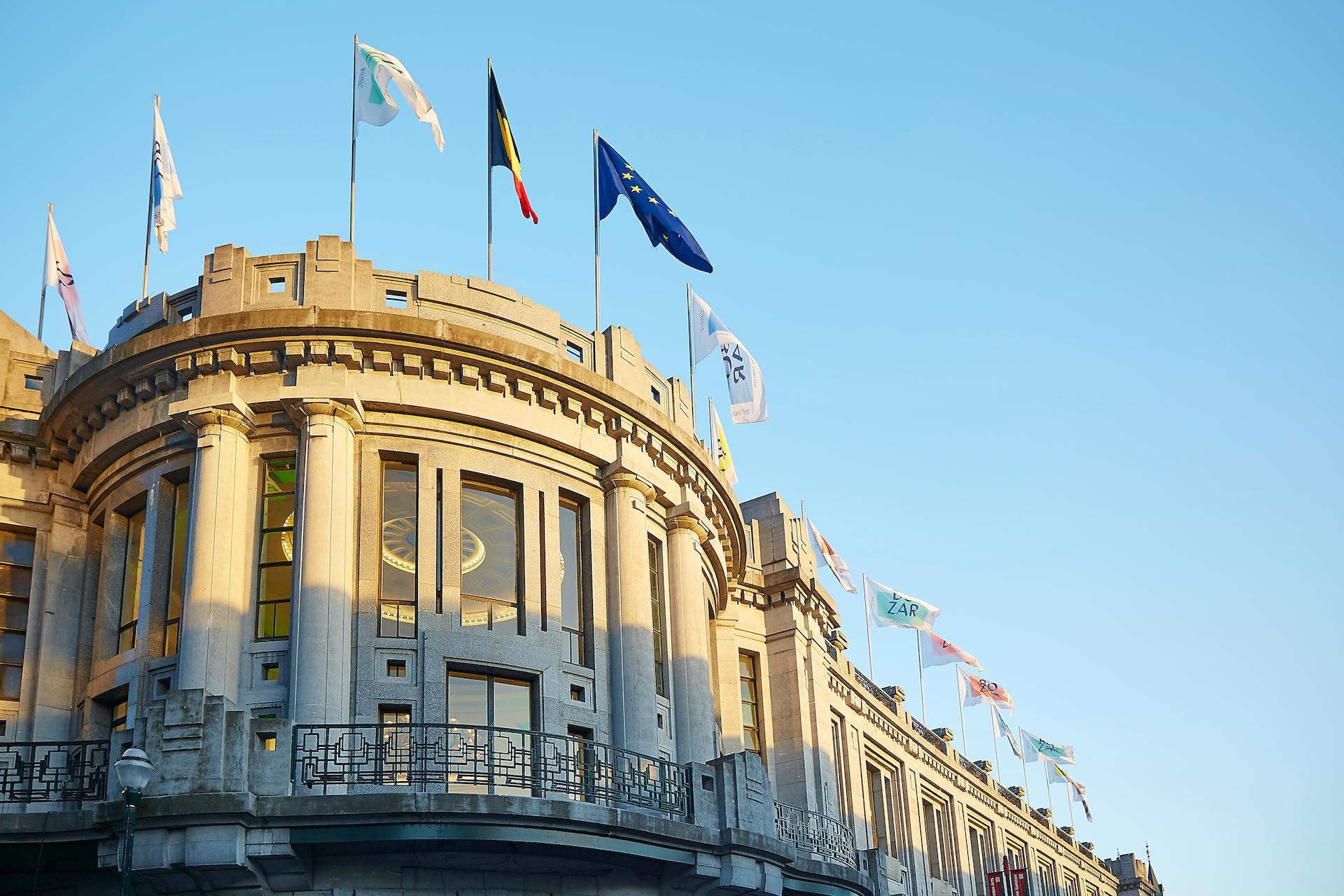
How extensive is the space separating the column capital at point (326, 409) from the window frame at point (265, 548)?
2.24ft

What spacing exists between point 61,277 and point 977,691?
124 ft

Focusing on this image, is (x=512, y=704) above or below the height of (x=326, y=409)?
below

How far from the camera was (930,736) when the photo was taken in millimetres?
52094

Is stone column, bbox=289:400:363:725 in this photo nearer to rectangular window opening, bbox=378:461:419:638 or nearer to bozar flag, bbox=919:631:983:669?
rectangular window opening, bbox=378:461:419:638

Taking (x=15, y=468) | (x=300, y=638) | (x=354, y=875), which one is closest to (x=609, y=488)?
(x=300, y=638)

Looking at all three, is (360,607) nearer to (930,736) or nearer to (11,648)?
(11,648)

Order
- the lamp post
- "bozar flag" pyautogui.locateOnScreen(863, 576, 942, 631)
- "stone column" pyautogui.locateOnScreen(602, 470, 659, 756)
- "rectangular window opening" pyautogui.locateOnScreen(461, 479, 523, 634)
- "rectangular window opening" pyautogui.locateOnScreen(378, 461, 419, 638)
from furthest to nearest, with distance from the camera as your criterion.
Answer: "bozar flag" pyautogui.locateOnScreen(863, 576, 942, 631) < "stone column" pyautogui.locateOnScreen(602, 470, 659, 756) < "rectangular window opening" pyautogui.locateOnScreen(461, 479, 523, 634) < "rectangular window opening" pyautogui.locateOnScreen(378, 461, 419, 638) < the lamp post

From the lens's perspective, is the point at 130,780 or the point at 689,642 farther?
the point at 689,642

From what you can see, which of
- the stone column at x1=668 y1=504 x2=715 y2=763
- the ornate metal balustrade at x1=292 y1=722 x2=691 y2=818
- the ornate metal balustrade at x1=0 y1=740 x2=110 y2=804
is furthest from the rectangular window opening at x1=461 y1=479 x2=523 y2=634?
the ornate metal balustrade at x1=0 y1=740 x2=110 y2=804

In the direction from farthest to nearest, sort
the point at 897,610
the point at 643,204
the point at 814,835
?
the point at 897,610, the point at 643,204, the point at 814,835

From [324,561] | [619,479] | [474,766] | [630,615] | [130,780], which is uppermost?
[619,479]

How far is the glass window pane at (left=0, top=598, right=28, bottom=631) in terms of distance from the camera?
85.7 ft

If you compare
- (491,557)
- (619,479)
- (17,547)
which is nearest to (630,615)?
(619,479)

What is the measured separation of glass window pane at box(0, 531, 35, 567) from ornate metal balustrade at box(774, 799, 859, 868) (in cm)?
1405
